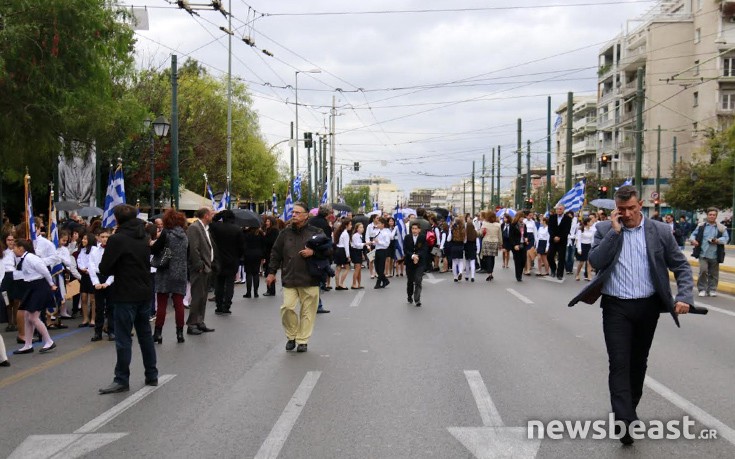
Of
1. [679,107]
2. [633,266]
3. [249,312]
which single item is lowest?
[249,312]

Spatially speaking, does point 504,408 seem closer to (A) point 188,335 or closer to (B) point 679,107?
(A) point 188,335

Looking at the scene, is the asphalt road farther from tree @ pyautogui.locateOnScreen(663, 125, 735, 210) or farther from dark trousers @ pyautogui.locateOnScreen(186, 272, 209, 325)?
tree @ pyautogui.locateOnScreen(663, 125, 735, 210)

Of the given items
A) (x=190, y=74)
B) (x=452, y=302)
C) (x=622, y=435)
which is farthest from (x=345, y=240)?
(x=190, y=74)

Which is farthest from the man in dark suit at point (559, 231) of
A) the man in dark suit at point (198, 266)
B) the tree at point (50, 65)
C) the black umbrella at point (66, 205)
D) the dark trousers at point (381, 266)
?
the black umbrella at point (66, 205)

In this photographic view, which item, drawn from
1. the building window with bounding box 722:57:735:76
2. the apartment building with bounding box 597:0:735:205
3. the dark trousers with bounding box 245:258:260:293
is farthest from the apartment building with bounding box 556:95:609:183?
the dark trousers with bounding box 245:258:260:293

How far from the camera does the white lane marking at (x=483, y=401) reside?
6.62 metres

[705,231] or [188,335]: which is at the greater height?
[705,231]

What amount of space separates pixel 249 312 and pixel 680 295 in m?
10.3

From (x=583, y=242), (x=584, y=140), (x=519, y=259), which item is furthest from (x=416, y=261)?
(x=584, y=140)

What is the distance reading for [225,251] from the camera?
14.8 meters

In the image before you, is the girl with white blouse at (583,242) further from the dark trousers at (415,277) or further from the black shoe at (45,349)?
the black shoe at (45,349)

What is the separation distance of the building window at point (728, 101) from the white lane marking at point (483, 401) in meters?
63.7

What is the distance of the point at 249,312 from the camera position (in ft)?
50.1

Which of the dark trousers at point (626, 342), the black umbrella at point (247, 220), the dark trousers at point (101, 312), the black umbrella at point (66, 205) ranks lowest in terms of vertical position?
the dark trousers at point (101, 312)
